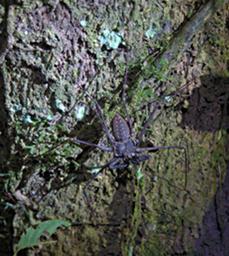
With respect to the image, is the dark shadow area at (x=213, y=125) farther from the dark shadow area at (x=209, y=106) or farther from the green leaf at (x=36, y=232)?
the green leaf at (x=36, y=232)

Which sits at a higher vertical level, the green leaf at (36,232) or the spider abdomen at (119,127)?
the spider abdomen at (119,127)

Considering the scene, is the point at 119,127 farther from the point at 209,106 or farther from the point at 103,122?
the point at 209,106

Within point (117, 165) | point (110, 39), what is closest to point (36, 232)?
point (117, 165)

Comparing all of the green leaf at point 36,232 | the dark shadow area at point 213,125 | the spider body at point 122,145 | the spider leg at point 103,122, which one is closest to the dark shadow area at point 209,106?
the dark shadow area at point 213,125

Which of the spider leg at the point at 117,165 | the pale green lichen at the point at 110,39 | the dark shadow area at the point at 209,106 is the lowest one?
the spider leg at the point at 117,165

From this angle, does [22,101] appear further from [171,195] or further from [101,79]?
[171,195]

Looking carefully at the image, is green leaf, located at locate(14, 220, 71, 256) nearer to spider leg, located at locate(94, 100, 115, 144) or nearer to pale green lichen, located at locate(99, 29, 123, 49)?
spider leg, located at locate(94, 100, 115, 144)

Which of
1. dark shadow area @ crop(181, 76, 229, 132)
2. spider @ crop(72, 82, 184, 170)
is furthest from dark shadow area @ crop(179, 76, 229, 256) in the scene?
spider @ crop(72, 82, 184, 170)

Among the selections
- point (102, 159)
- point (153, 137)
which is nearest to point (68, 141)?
point (102, 159)
